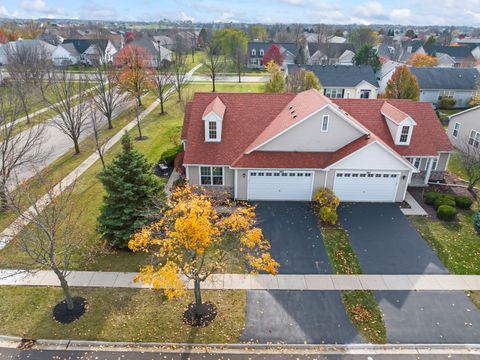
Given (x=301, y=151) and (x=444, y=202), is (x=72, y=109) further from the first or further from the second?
(x=444, y=202)

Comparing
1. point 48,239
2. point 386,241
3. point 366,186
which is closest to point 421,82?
point 366,186

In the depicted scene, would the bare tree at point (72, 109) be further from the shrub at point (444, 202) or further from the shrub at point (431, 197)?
the shrub at point (444, 202)

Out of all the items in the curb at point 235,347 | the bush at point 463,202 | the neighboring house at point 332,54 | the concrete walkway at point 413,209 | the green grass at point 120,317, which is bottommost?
the curb at point 235,347

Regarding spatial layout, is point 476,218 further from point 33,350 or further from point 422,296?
point 33,350

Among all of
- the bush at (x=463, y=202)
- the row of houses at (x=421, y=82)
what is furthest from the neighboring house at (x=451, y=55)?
the bush at (x=463, y=202)

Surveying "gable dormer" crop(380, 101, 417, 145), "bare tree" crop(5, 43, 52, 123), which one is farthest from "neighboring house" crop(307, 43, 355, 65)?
"gable dormer" crop(380, 101, 417, 145)

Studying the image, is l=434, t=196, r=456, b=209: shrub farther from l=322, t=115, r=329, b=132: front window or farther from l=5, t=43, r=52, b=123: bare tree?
l=5, t=43, r=52, b=123: bare tree
